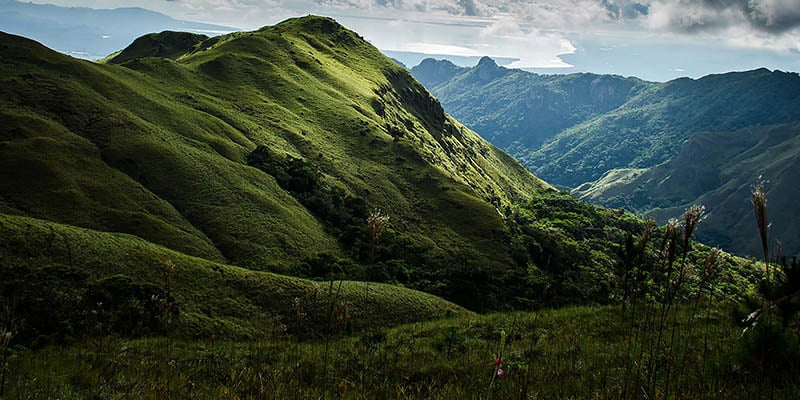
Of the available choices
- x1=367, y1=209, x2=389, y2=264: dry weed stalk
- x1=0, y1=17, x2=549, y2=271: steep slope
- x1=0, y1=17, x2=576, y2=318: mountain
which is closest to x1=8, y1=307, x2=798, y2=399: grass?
x1=367, y1=209, x2=389, y2=264: dry weed stalk

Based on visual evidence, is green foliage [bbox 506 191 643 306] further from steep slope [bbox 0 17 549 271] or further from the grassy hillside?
the grassy hillside

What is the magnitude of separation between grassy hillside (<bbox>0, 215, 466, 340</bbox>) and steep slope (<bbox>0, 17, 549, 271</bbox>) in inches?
965

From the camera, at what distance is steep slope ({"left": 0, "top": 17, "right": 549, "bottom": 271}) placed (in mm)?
56719

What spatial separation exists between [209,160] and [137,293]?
199ft

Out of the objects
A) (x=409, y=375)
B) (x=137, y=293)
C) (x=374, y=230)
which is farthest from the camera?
(x=137, y=293)

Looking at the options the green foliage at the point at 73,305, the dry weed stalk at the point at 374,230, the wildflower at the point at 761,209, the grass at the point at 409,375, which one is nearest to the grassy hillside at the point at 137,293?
the green foliage at the point at 73,305

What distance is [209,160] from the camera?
3125 inches

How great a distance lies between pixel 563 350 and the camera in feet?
38.7

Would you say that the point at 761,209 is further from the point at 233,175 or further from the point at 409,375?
the point at 233,175

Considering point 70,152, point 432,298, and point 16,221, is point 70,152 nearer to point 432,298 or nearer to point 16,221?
point 16,221

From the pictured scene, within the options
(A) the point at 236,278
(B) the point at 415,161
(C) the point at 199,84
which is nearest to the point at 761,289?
(A) the point at 236,278

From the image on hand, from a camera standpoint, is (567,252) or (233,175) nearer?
(233,175)

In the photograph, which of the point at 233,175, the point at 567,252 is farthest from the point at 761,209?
the point at 567,252

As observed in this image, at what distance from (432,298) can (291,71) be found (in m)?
147
